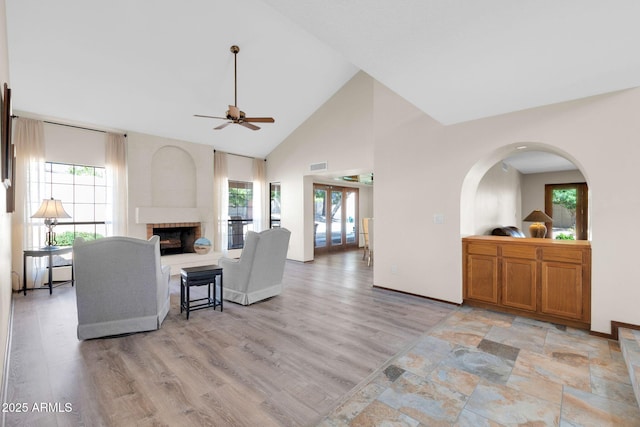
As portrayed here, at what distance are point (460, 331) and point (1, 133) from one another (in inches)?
170

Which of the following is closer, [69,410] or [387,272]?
[69,410]

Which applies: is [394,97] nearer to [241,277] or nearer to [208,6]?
[208,6]

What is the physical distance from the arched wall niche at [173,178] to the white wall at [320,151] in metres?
2.20

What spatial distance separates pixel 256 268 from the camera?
13.1 feet

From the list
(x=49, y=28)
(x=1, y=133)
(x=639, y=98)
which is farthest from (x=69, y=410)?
(x=639, y=98)

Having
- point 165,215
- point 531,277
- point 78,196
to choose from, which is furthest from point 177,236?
point 531,277

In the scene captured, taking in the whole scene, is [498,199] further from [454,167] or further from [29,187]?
[29,187]

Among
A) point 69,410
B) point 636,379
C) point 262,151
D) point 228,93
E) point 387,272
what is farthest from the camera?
point 262,151

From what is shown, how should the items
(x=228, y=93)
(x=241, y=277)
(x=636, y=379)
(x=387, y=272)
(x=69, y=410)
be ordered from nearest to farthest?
(x=69, y=410) → (x=636, y=379) → (x=241, y=277) → (x=387, y=272) → (x=228, y=93)

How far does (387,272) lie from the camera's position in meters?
4.84

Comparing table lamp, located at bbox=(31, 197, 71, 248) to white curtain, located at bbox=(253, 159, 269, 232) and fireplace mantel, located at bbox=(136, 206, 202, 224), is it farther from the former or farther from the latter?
white curtain, located at bbox=(253, 159, 269, 232)

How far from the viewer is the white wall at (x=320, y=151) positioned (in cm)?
611

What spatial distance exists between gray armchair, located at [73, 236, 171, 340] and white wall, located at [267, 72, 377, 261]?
436 cm

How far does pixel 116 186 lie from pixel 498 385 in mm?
6652
